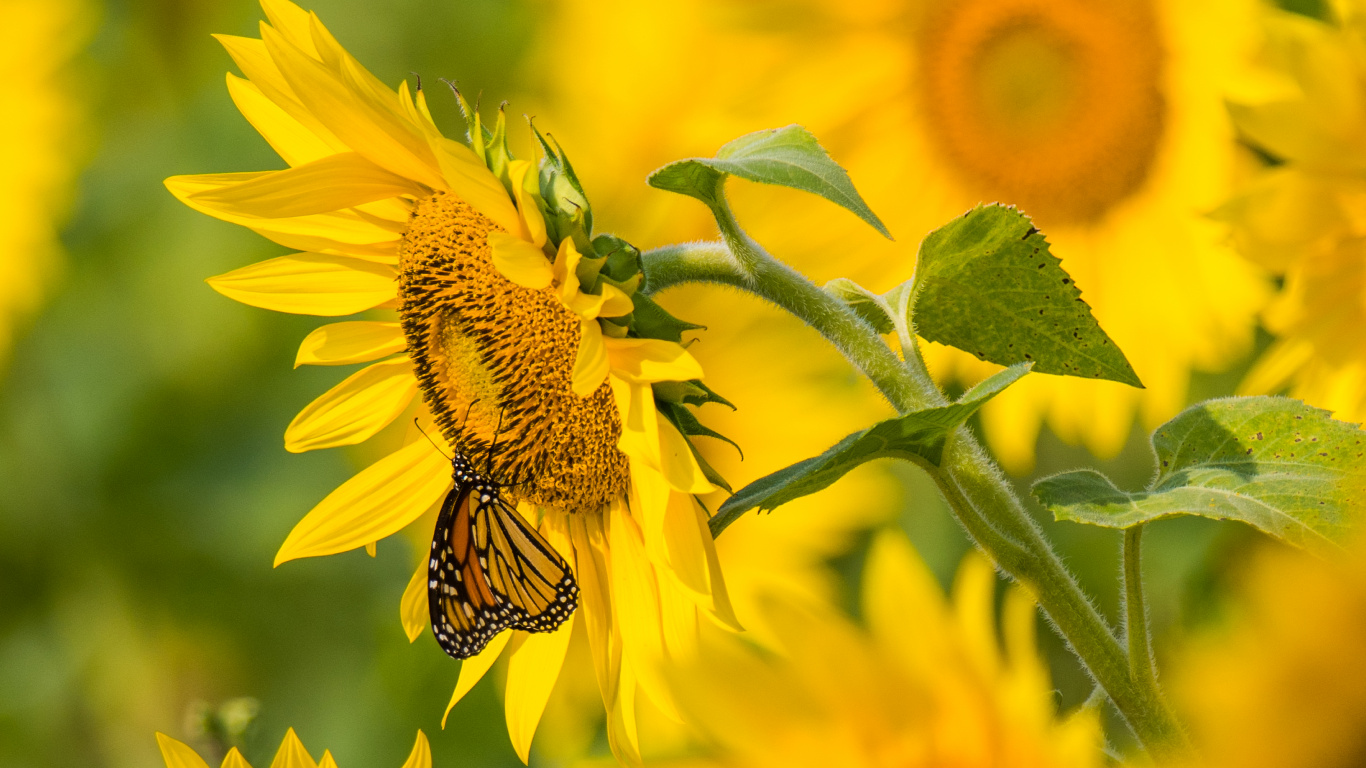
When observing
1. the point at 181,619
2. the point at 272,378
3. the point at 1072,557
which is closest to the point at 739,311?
the point at 1072,557

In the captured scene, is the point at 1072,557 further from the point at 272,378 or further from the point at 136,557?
the point at 136,557

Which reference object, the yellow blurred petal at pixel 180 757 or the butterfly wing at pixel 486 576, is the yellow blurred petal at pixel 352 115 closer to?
the butterfly wing at pixel 486 576

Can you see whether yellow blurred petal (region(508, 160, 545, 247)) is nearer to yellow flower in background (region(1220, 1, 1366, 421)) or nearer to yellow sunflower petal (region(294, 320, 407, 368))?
yellow sunflower petal (region(294, 320, 407, 368))

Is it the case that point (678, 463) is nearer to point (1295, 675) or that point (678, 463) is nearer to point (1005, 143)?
point (1295, 675)

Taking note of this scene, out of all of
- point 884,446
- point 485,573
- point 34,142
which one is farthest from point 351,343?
point 34,142

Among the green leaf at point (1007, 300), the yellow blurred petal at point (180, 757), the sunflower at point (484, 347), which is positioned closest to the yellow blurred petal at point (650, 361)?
the sunflower at point (484, 347)
